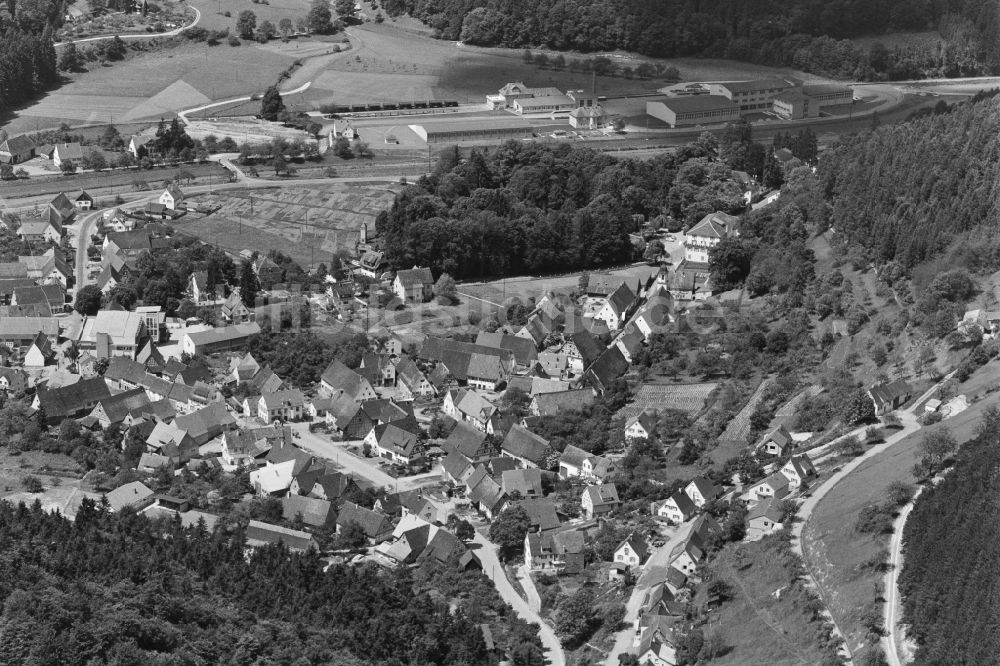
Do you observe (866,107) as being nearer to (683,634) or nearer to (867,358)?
(867,358)

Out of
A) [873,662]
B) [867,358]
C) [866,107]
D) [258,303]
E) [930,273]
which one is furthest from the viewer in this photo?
[866,107]

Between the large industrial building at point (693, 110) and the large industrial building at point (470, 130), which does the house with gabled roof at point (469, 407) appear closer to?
the large industrial building at point (470, 130)

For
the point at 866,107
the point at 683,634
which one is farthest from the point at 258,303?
the point at 866,107

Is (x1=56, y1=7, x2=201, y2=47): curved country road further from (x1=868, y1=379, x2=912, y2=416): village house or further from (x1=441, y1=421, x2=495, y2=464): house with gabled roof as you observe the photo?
(x1=868, y1=379, x2=912, y2=416): village house

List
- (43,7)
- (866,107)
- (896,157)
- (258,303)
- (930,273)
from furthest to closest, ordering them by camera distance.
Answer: (43,7) → (866,107) → (896,157) → (258,303) → (930,273)

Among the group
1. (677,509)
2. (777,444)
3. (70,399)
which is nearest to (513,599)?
(677,509)

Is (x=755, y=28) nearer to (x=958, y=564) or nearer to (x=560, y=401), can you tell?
(x=560, y=401)

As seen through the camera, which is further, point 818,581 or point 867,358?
point 867,358
